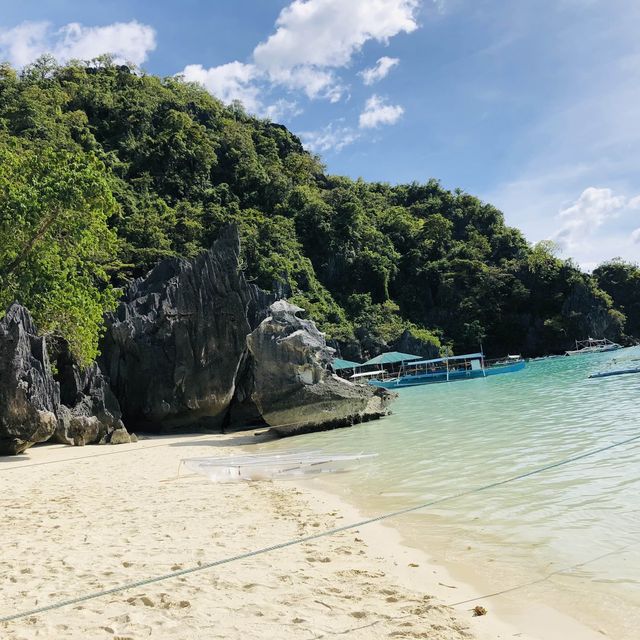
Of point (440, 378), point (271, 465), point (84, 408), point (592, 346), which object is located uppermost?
point (84, 408)

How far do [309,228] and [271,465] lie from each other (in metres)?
55.0

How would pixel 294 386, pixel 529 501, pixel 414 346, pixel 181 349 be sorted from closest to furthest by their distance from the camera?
pixel 529 501, pixel 294 386, pixel 181 349, pixel 414 346

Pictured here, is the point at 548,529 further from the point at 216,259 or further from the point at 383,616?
the point at 216,259

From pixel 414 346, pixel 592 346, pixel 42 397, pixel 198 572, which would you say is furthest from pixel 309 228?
pixel 198 572

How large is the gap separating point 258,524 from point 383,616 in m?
2.81

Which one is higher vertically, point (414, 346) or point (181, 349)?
point (181, 349)

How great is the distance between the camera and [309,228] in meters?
63.4

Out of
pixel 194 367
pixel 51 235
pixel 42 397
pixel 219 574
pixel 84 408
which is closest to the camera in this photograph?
pixel 219 574

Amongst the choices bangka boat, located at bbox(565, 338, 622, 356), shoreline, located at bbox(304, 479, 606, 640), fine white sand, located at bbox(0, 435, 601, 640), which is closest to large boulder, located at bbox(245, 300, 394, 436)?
fine white sand, located at bbox(0, 435, 601, 640)

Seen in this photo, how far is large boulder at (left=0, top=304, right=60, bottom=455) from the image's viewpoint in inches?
478

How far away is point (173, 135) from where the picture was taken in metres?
59.9

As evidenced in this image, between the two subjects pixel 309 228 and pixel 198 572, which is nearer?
pixel 198 572

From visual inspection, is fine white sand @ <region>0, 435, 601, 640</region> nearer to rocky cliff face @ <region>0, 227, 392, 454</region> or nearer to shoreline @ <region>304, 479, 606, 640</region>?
shoreline @ <region>304, 479, 606, 640</region>

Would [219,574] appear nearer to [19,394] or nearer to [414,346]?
[19,394]
